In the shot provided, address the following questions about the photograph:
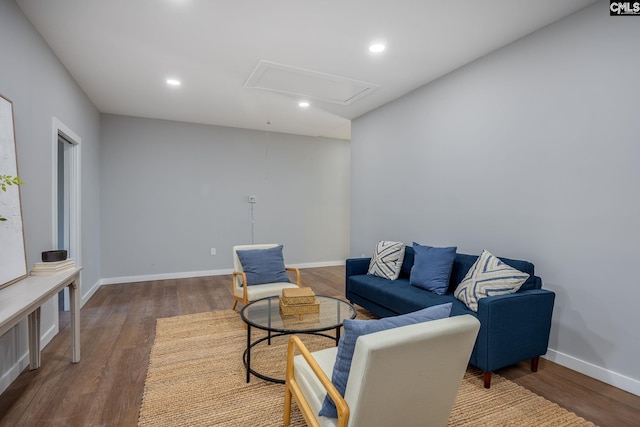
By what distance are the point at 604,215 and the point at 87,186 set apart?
18.9 ft

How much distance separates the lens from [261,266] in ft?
12.0

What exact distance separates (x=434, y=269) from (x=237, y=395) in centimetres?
208

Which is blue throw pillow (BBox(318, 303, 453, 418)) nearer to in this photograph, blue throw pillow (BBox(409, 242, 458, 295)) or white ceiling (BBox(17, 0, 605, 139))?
blue throw pillow (BBox(409, 242, 458, 295))

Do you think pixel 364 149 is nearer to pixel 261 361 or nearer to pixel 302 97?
pixel 302 97

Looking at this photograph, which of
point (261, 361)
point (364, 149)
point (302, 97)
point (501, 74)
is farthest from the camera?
point (364, 149)

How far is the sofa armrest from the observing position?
2.25 metres

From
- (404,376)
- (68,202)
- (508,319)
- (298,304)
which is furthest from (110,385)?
(508,319)

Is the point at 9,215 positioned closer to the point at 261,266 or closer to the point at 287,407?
the point at 261,266

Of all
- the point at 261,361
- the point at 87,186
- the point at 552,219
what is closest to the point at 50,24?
the point at 87,186

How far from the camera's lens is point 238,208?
6.21 metres

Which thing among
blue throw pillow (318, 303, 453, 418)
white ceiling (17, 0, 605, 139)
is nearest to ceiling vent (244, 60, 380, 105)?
white ceiling (17, 0, 605, 139)

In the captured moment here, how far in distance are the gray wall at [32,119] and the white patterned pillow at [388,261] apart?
328cm

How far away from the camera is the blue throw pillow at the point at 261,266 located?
11.9 feet

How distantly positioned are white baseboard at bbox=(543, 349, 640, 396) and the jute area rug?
2.07ft
